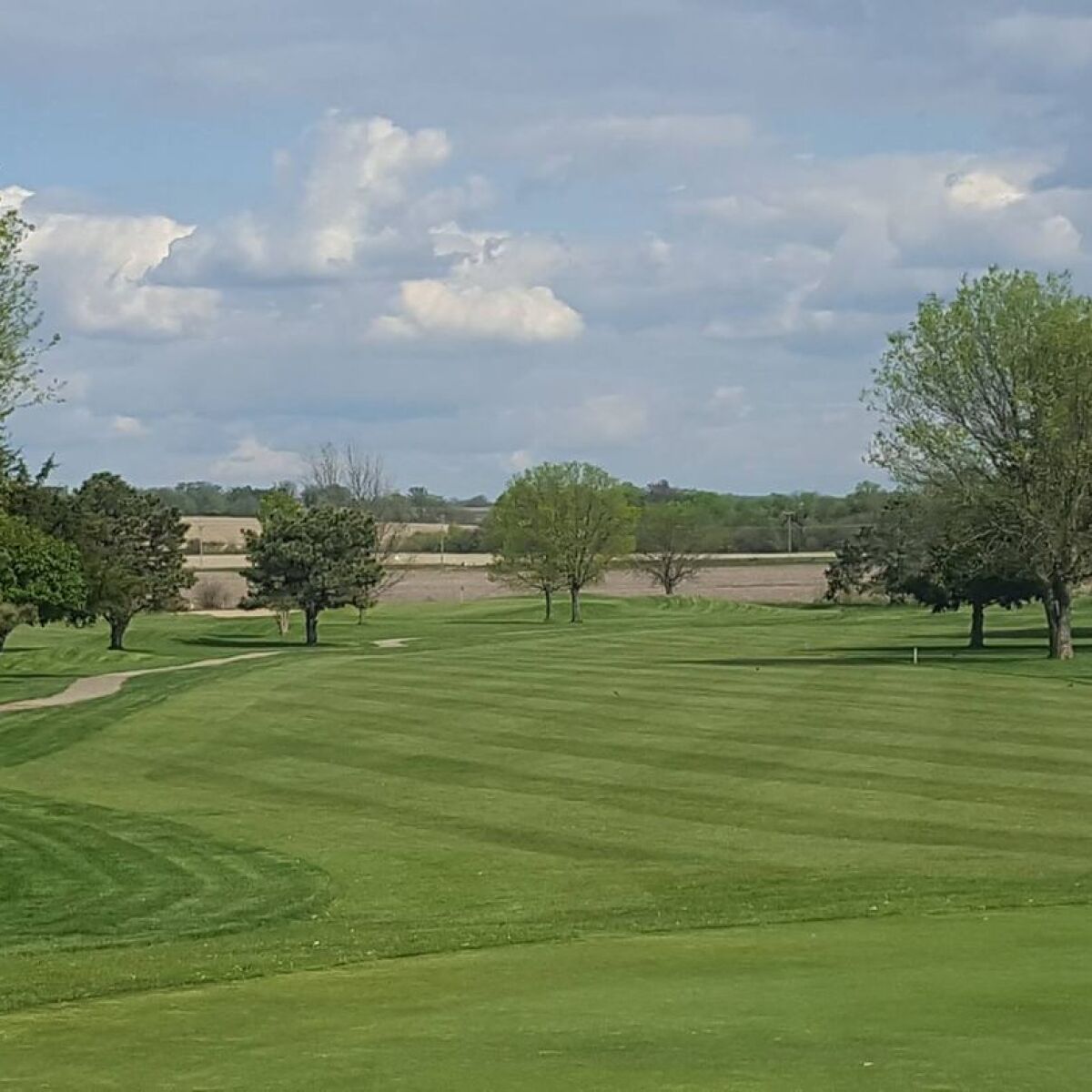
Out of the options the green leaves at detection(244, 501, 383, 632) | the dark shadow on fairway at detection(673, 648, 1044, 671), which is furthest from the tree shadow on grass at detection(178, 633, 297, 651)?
the dark shadow on fairway at detection(673, 648, 1044, 671)

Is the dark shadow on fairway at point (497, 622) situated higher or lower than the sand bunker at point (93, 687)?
higher

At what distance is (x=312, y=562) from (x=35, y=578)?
97.9 feet

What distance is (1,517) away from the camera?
43.2 m

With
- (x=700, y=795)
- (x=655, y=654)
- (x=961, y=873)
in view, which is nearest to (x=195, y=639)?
(x=655, y=654)

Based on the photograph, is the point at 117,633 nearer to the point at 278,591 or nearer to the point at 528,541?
the point at 278,591

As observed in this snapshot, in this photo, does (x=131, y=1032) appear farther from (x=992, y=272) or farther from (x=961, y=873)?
(x=992, y=272)

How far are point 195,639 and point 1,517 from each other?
1855 inches

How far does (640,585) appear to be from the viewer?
153m

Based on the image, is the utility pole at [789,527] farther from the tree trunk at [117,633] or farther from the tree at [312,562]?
the tree trunk at [117,633]

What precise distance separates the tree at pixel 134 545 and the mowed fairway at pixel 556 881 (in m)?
19.6

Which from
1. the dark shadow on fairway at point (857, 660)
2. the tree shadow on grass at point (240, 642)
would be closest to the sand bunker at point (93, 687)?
the tree shadow on grass at point (240, 642)

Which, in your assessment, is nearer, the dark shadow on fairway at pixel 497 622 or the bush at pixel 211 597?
the dark shadow on fairway at pixel 497 622

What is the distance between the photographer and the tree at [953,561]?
54.2 metres

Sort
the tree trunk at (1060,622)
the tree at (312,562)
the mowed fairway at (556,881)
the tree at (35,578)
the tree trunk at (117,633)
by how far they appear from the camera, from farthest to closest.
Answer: the tree at (312,562) < the tree trunk at (117,633) < the tree trunk at (1060,622) < the tree at (35,578) < the mowed fairway at (556,881)
